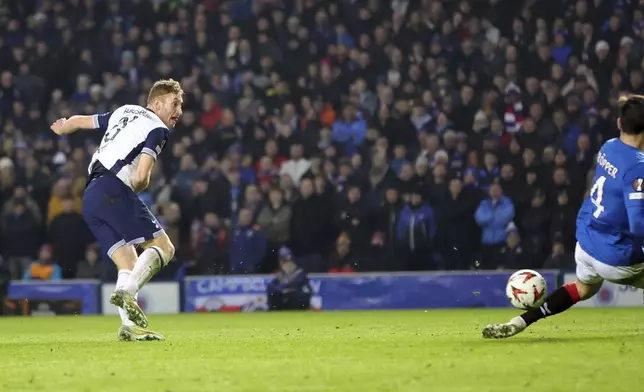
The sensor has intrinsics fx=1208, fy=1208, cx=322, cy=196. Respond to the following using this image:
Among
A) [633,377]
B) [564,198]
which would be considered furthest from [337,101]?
[633,377]

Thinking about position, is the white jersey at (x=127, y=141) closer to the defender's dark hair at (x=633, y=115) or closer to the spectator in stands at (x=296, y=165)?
the defender's dark hair at (x=633, y=115)

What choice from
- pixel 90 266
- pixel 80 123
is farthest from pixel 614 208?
pixel 90 266

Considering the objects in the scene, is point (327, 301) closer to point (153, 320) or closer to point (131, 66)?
point (153, 320)

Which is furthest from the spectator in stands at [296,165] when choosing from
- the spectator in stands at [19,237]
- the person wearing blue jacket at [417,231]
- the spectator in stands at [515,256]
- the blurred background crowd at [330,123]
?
the spectator in stands at [19,237]

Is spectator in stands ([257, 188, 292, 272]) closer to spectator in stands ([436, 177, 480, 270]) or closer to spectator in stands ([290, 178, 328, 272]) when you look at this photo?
spectator in stands ([290, 178, 328, 272])

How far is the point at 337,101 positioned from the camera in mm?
19422

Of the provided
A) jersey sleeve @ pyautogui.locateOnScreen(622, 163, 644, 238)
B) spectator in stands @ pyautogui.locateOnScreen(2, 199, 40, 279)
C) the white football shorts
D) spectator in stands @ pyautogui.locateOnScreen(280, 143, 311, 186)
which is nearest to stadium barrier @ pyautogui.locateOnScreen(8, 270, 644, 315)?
spectator in stands @ pyautogui.locateOnScreen(2, 199, 40, 279)

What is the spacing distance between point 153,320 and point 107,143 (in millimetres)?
5733

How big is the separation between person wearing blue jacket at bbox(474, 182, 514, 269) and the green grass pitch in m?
4.58

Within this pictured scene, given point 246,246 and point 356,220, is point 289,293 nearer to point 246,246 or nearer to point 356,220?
point 246,246

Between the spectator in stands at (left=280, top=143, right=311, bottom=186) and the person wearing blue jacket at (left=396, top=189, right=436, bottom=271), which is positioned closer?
the person wearing blue jacket at (left=396, top=189, right=436, bottom=271)

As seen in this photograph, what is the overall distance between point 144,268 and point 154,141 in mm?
999

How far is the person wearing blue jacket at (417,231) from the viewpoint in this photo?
16875mm

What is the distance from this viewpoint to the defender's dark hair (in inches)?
327
